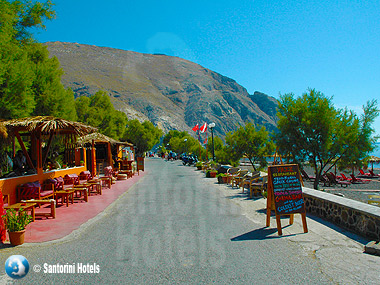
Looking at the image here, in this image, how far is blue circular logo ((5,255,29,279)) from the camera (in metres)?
3.96

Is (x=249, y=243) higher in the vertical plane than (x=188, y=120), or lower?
lower

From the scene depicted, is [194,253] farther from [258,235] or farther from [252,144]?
[252,144]

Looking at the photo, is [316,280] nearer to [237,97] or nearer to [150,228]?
[150,228]

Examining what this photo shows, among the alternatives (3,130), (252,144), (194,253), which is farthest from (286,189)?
(252,144)

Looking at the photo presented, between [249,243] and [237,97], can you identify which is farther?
[237,97]

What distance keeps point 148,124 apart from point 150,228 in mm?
69377

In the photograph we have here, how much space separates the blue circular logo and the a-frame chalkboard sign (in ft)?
14.4

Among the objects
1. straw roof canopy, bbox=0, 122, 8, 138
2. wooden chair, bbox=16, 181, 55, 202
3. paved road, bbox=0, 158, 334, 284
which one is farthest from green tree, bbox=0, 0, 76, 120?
paved road, bbox=0, 158, 334, 284

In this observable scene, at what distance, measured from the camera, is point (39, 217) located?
24.2ft

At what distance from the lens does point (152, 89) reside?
144875 millimetres

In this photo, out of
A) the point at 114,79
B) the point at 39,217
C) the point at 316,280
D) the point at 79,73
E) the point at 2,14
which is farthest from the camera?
the point at 114,79

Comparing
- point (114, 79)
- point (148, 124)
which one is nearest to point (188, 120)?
A: point (114, 79)

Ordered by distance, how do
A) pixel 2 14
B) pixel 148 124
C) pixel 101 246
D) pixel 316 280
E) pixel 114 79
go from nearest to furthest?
pixel 316 280
pixel 101 246
pixel 2 14
pixel 148 124
pixel 114 79

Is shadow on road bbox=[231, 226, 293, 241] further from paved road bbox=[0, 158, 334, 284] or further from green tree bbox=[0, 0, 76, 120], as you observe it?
green tree bbox=[0, 0, 76, 120]
